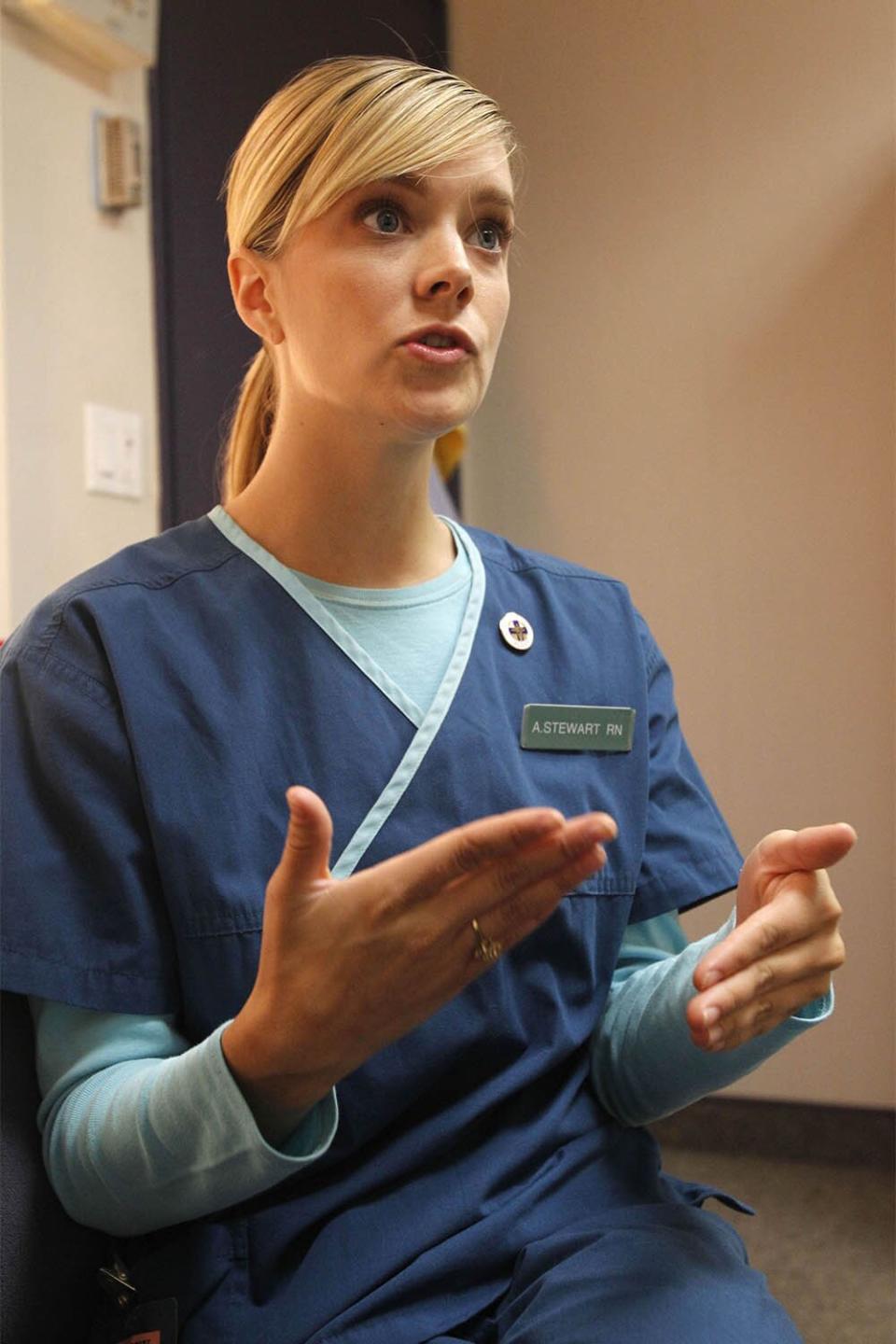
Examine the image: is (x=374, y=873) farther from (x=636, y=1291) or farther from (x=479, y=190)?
(x=479, y=190)

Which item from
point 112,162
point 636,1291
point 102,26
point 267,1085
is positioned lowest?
point 636,1291

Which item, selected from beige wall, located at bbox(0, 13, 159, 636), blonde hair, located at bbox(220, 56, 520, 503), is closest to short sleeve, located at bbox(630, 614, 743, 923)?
blonde hair, located at bbox(220, 56, 520, 503)

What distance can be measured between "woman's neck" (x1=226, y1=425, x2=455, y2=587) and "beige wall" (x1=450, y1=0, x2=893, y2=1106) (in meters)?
1.39

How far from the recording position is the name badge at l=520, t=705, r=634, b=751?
94cm

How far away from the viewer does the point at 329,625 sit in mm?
909

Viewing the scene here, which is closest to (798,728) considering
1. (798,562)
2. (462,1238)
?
(798,562)

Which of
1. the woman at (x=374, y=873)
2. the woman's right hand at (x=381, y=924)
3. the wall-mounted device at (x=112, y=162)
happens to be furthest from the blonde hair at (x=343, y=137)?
the wall-mounted device at (x=112, y=162)

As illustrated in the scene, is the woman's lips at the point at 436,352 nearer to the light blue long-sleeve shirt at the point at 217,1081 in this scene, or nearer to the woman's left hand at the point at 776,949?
the light blue long-sleeve shirt at the point at 217,1081

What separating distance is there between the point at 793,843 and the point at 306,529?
0.41m

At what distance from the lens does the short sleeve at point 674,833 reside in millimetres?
959

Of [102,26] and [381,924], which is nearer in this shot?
[381,924]

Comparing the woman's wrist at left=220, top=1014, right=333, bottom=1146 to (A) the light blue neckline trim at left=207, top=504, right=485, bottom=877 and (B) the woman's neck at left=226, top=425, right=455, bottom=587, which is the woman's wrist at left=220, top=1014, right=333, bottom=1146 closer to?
(A) the light blue neckline trim at left=207, top=504, right=485, bottom=877

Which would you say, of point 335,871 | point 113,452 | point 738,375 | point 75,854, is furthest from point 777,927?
point 738,375

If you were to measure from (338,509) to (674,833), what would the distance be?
35 cm
